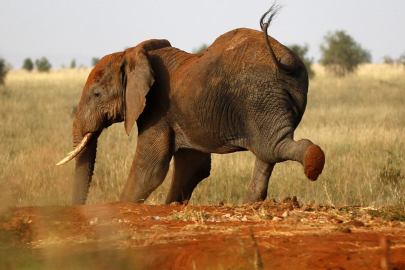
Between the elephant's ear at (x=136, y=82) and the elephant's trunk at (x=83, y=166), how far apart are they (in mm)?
733

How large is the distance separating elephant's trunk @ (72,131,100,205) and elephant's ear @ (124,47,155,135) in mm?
Answer: 733

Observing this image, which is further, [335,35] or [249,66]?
[335,35]

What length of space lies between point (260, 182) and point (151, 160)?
1173mm

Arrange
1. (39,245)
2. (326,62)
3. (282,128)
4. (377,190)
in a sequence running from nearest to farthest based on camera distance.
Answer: (39,245) → (282,128) → (377,190) → (326,62)

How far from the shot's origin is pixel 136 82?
717 cm

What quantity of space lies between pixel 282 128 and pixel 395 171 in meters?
2.59

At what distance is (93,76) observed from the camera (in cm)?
755

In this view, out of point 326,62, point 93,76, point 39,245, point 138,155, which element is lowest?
point 39,245

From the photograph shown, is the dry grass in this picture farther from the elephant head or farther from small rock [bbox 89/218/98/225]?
small rock [bbox 89/218/98/225]

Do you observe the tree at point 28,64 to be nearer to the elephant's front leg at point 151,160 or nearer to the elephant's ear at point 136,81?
the elephant's ear at point 136,81

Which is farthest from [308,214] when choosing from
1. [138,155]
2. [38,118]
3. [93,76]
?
[38,118]

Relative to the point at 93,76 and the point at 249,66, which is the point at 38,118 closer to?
the point at 93,76

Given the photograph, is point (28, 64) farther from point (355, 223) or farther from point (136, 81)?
point (355, 223)

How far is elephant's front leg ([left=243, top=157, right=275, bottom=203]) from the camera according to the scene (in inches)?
270
